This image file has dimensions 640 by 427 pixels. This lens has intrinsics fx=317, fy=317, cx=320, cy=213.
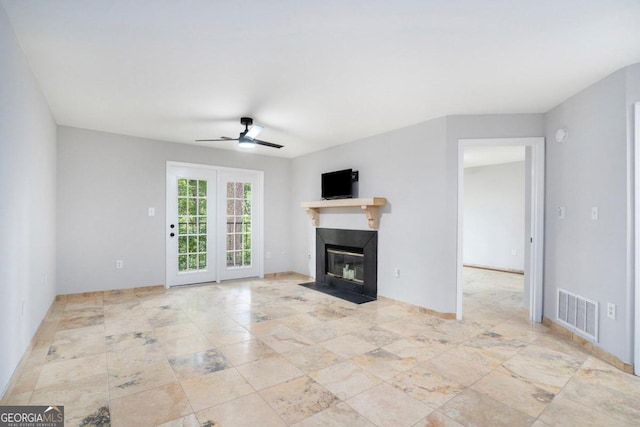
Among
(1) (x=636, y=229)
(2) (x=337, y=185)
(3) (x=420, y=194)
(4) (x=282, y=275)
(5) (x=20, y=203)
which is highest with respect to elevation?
(2) (x=337, y=185)

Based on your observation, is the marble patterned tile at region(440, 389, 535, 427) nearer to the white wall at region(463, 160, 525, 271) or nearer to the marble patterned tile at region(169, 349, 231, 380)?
the marble patterned tile at region(169, 349, 231, 380)

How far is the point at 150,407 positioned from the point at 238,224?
160 inches

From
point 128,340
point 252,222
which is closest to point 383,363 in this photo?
point 128,340

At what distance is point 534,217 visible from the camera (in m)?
3.58

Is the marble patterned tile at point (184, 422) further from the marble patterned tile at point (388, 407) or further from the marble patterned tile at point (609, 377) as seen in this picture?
the marble patterned tile at point (609, 377)

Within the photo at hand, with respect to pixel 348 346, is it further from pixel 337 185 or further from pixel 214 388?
pixel 337 185

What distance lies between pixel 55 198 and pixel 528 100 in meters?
5.68

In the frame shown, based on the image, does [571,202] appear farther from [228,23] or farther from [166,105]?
[166,105]

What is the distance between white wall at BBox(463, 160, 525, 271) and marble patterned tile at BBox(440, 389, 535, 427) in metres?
5.52

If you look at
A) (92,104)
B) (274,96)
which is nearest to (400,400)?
(274,96)

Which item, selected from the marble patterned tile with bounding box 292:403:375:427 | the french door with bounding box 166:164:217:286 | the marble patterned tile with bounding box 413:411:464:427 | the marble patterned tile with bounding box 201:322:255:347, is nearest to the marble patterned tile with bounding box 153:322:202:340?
the marble patterned tile with bounding box 201:322:255:347

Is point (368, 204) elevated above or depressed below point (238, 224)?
above

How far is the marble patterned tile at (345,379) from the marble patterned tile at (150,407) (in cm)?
88

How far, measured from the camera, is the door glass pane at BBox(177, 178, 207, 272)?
17.1 feet
